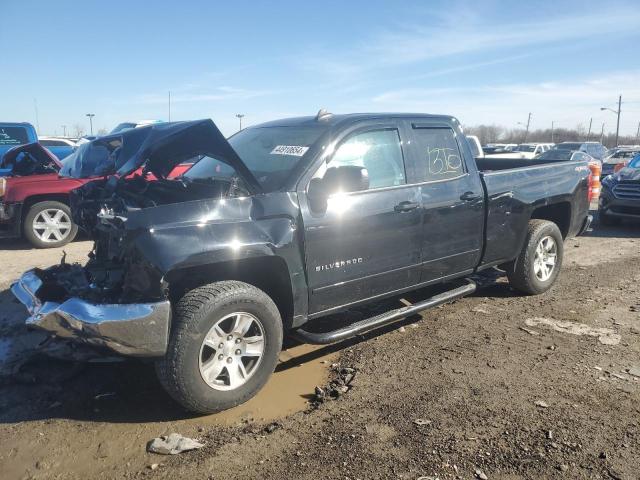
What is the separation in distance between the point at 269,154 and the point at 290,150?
0.23 m

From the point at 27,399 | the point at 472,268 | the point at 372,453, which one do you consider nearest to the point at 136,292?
the point at 27,399

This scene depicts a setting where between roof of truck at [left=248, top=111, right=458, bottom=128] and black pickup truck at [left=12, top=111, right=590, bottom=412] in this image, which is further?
roof of truck at [left=248, top=111, right=458, bottom=128]

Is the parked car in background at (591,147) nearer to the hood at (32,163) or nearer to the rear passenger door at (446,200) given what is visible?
the rear passenger door at (446,200)

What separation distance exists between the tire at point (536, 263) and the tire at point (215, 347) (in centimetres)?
314

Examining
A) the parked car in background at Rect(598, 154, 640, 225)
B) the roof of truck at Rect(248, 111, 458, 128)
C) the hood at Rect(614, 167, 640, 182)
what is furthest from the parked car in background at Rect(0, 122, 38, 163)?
the hood at Rect(614, 167, 640, 182)

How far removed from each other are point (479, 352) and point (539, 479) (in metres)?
1.66

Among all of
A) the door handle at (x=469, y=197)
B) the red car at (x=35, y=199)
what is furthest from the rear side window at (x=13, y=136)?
the door handle at (x=469, y=197)

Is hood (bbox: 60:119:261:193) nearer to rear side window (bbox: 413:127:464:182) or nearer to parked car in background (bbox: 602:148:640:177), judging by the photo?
rear side window (bbox: 413:127:464:182)

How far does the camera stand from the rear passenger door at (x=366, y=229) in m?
3.61

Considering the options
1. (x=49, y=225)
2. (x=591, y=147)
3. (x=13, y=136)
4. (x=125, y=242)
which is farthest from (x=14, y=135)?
(x=591, y=147)

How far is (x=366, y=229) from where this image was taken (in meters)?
3.81

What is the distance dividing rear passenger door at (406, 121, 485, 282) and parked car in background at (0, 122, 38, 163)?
9.42 m

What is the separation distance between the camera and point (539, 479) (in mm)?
2586

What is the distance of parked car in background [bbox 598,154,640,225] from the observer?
387 inches
